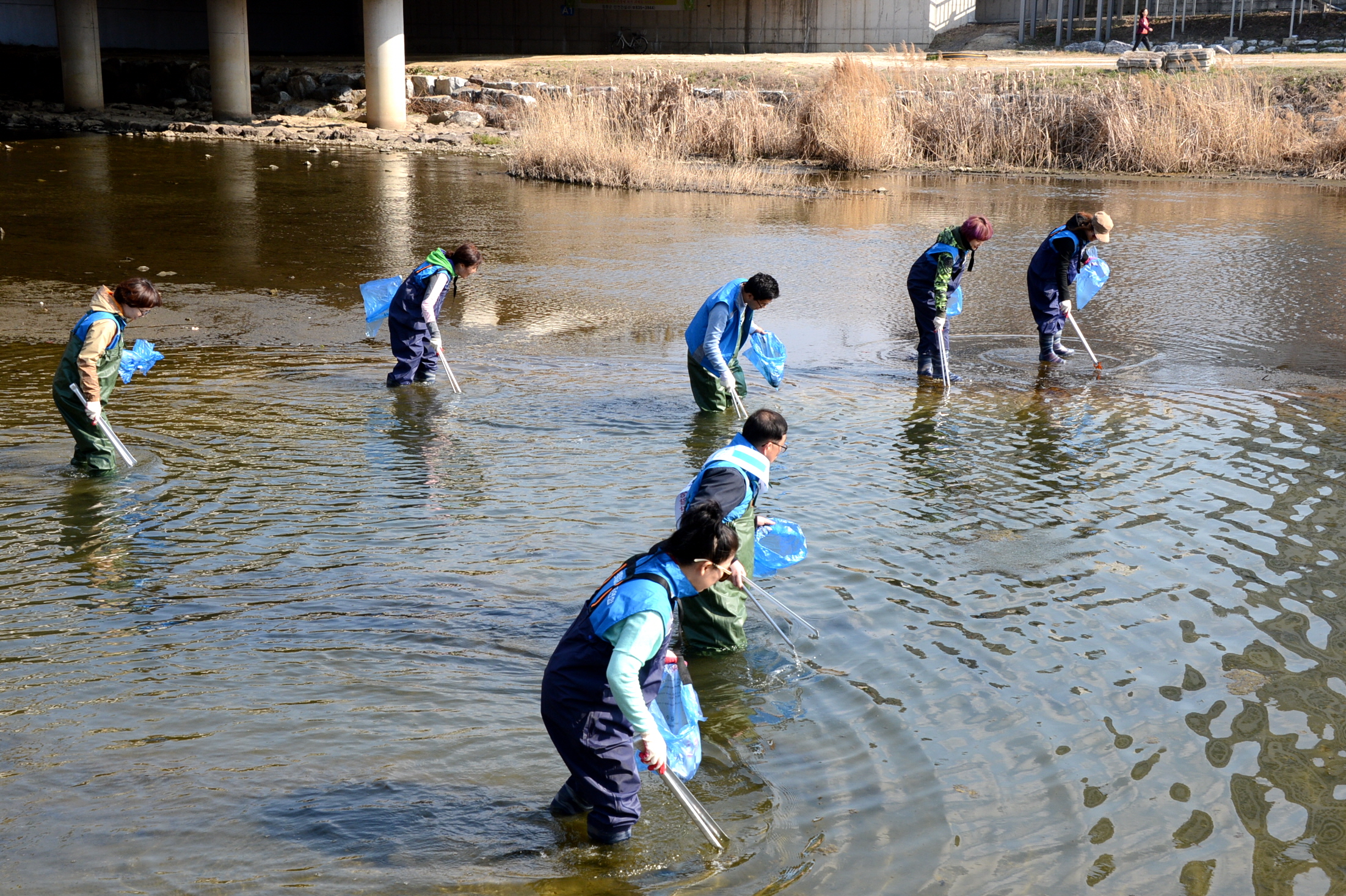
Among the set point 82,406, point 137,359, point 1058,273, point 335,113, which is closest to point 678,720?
point 82,406

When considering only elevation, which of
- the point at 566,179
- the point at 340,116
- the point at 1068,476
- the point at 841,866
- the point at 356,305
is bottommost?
the point at 841,866

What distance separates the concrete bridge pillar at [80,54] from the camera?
120 feet

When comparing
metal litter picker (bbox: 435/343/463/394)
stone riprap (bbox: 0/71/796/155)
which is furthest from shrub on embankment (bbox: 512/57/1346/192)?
metal litter picker (bbox: 435/343/463/394)

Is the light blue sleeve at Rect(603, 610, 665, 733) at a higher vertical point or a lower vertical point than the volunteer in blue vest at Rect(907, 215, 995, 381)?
lower

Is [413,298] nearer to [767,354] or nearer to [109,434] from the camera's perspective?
[109,434]

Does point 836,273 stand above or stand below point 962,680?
above

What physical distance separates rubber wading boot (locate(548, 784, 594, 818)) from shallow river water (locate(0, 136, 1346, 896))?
0.06 meters

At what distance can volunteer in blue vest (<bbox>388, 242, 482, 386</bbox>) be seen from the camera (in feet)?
31.7

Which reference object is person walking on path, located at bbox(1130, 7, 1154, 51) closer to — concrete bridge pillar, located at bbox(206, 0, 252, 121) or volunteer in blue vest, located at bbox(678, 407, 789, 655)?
concrete bridge pillar, located at bbox(206, 0, 252, 121)

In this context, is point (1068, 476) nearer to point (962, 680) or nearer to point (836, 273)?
point (962, 680)

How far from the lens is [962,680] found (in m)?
5.63

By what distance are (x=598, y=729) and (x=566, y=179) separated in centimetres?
2163

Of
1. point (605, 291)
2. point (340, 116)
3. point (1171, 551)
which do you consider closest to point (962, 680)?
point (1171, 551)

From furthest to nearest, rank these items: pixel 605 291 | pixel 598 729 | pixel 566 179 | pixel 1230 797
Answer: pixel 566 179 < pixel 605 291 < pixel 1230 797 < pixel 598 729
